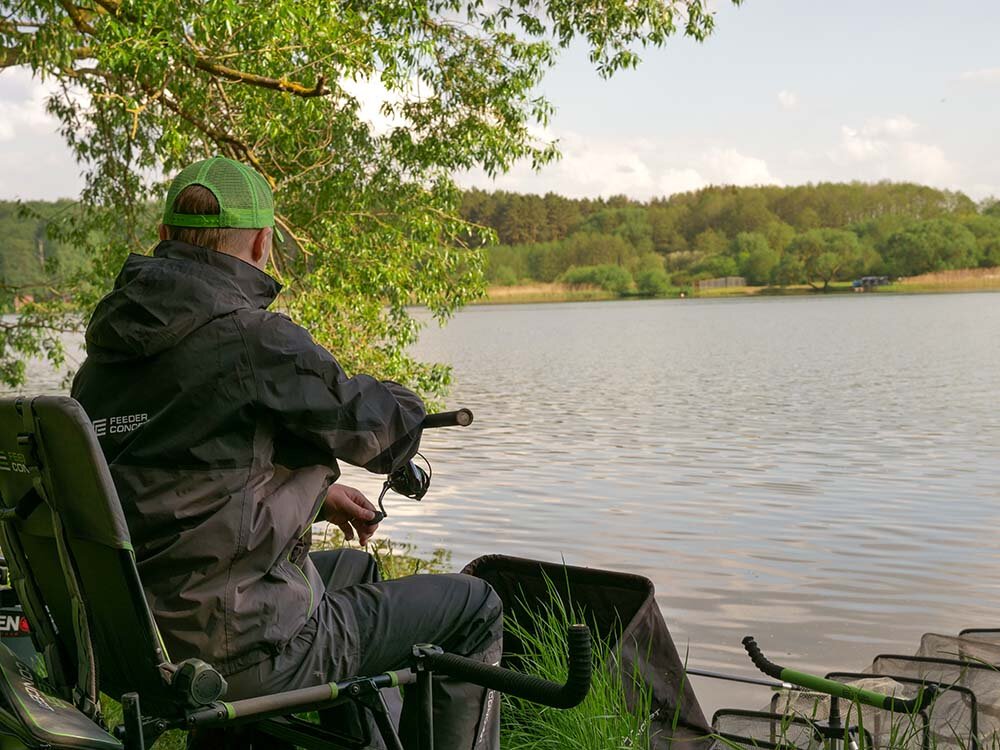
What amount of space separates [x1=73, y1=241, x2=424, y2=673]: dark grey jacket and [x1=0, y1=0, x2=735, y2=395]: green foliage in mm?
5673

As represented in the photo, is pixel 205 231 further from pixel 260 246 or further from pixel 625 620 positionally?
pixel 625 620

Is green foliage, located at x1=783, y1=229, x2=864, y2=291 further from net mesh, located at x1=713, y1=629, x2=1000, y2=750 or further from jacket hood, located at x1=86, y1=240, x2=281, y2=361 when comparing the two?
jacket hood, located at x1=86, y1=240, x2=281, y2=361

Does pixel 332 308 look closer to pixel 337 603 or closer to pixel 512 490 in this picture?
pixel 512 490

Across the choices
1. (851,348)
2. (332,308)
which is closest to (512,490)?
(332,308)

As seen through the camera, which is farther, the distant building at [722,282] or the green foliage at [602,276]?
the distant building at [722,282]

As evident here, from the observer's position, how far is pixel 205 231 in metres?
2.40

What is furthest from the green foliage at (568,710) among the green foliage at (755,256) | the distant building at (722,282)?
the distant building at (722,282)

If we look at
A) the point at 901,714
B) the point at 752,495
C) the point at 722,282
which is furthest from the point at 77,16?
the point at 722,282

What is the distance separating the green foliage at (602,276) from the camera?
330ft

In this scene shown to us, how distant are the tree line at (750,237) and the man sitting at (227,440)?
88.3m

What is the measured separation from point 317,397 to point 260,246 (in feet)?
1.35

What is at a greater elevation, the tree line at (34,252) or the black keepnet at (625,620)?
the tree line at (34,252)

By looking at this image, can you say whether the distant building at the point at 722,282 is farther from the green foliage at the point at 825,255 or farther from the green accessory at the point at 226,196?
the green accessory at the point at 226,196

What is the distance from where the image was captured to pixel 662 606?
810 cm
